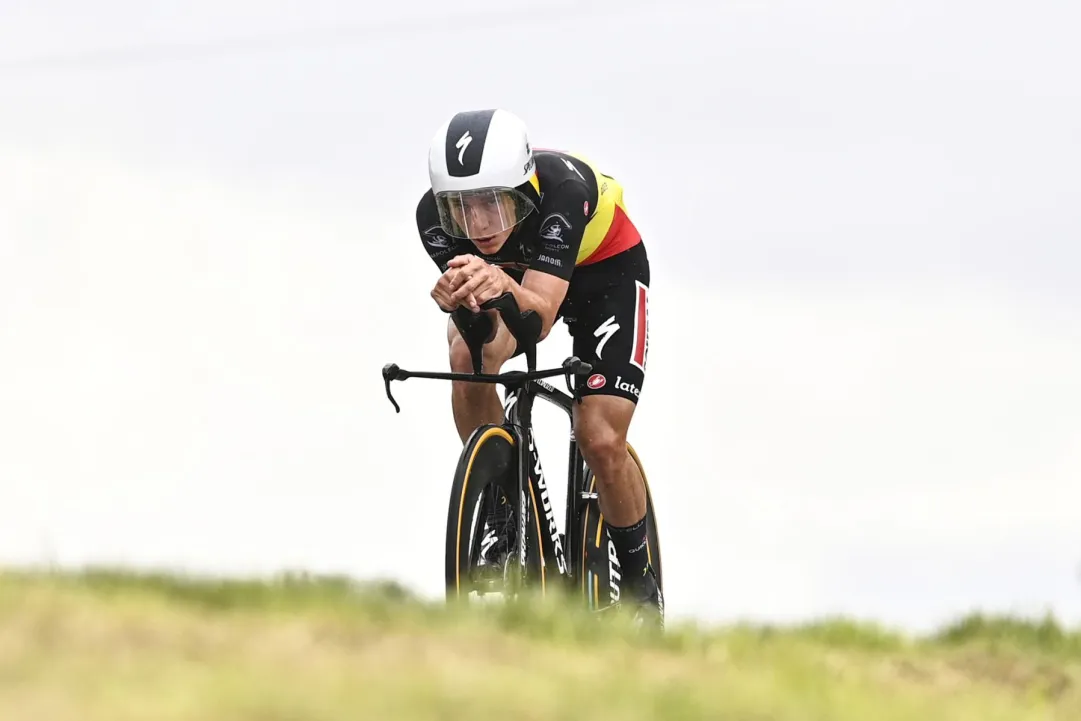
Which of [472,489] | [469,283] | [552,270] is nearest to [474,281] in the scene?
[469,283]

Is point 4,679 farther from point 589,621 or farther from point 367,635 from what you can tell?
point 589,621

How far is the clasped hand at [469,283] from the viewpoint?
291 inches

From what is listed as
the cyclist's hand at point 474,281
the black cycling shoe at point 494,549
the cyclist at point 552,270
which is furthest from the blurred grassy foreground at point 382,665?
the cyclist's hand at point 474,281

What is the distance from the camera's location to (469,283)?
24.1ft

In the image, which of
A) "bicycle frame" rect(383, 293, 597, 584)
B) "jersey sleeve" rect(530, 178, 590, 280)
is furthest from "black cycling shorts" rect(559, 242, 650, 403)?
"jersey sleeve" rect(530, 178, 590, 280)

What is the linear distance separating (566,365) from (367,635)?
2.82 m

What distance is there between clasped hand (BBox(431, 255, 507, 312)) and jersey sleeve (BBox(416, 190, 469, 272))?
1.17 m

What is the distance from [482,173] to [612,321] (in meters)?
1.48

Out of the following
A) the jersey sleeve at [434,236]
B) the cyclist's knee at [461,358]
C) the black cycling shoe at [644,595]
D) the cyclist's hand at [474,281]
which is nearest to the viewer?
the cyclist's hand at [474,281]

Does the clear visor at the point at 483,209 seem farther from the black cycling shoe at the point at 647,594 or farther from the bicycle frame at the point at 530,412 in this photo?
the black cycling shoe at the point at 647,594

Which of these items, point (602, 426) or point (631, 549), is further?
point (631, 549)

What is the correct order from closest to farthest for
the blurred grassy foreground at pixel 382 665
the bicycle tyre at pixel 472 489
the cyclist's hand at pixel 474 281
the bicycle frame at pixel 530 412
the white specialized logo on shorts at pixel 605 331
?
the blurred grassy foreground at pixel 382 665 < the cyclist's hand at pixel 474 281 < the bicycle tyre at pixel 472 489 < the bicycle frame at pixel 530 412 < the white specialized logo on shorts at pixel 605 331

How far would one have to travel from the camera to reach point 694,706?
195 inches

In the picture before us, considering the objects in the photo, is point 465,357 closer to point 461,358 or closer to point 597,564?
point 461,358
